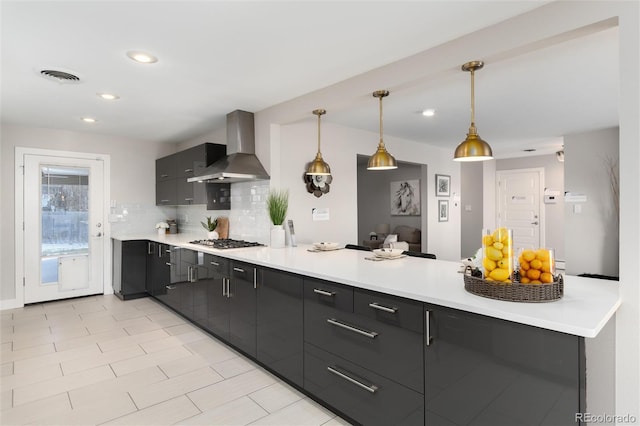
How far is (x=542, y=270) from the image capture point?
5.29 feet

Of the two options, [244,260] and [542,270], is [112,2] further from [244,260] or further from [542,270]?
[542,270]

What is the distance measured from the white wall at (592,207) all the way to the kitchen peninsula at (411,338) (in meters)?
4.18

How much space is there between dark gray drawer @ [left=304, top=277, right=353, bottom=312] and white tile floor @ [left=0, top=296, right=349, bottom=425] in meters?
0.71

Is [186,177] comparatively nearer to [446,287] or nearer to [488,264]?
[446,287]

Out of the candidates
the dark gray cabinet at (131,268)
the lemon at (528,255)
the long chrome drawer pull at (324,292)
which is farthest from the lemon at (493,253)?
the dark gray cabinet at (131,268)

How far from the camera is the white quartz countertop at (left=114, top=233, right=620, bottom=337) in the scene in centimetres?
135

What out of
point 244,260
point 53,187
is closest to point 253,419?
point 244,260

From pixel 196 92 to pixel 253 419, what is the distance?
9.14 feet

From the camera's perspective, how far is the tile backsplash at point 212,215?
4.17m

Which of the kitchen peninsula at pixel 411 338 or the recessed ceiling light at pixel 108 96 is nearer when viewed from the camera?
the kitchen peninsula at pixel 411 338

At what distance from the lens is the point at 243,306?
9.89 feet

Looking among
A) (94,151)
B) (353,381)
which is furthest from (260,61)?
(94,151)

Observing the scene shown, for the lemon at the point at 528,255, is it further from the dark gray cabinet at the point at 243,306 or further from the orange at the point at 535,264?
→ the dark gray cabinet at the point at 243,306

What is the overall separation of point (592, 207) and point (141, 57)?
245 inches
